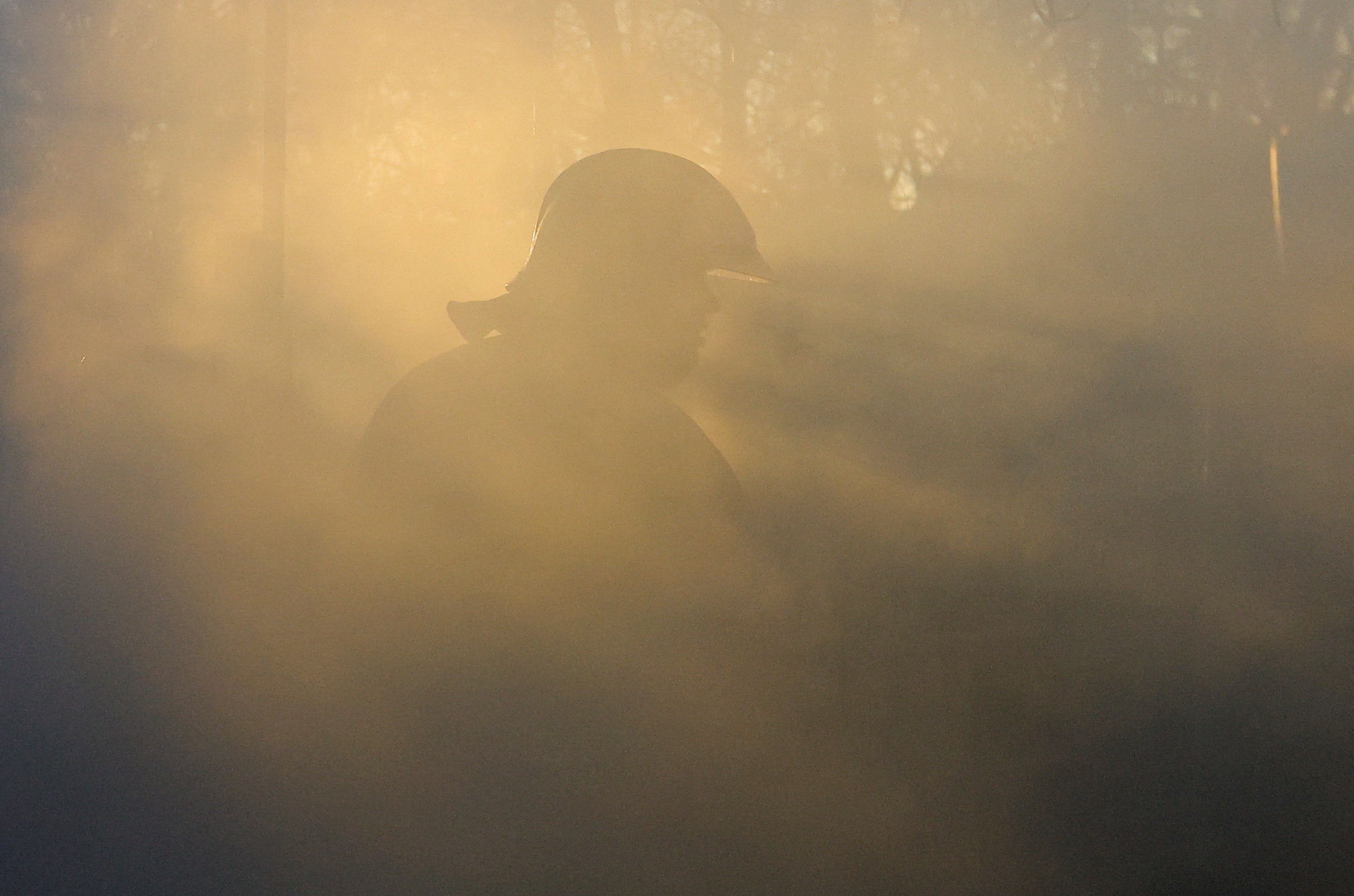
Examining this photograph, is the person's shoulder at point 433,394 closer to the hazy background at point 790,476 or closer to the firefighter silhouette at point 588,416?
the firefighter silhouette at point 588,416

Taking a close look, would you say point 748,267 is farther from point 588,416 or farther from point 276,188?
point 276,188

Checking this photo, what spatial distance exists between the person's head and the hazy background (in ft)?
0.39

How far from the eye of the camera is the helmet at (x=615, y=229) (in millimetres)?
1412

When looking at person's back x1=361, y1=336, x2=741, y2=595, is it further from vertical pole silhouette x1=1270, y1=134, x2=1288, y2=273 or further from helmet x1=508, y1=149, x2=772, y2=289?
vertical pole silhouette x1=1270, y1=134, x2=1288, y2=273

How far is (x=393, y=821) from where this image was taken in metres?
1.37

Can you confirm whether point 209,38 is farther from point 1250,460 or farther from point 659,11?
point 1250,460

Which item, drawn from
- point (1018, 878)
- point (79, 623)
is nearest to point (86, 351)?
point (79, 623)

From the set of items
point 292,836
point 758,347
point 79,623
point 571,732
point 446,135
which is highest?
point 446,135

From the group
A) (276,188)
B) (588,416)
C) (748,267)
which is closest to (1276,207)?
(748,267)

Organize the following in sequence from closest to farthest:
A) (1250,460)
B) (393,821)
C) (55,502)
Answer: (393,821) < (1250,460) < (55,502)

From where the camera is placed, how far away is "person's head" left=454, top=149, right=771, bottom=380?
1.41 meters

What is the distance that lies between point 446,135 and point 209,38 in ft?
1.71

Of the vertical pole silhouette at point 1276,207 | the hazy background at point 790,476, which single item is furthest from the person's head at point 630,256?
the vertical pole silhouette at point 1276,207

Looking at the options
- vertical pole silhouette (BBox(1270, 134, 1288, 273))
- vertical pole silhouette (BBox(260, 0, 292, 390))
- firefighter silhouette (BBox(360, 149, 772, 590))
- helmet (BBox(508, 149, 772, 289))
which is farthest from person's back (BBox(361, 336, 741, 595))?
vertical pole silhouette (BBox(1270, 134, 1288, 273))
